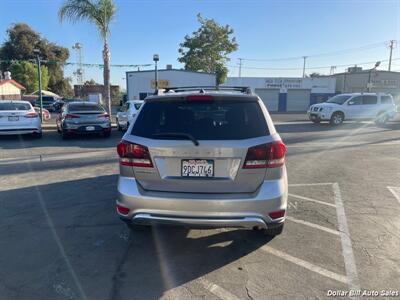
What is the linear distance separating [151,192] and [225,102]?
4.01ft

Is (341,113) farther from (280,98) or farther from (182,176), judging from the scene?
(280,98)

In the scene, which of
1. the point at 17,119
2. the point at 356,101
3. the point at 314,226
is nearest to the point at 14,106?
the point at 17,119

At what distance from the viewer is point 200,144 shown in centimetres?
319

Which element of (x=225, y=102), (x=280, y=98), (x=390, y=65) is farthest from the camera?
(x=390, y=65)

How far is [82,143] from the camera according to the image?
1214 centimetres

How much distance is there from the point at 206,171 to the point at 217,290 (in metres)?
1.11

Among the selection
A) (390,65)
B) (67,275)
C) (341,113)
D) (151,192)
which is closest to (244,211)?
(151,192)

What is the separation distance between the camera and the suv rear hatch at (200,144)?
319cm

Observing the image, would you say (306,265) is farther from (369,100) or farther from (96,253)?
(369,100)

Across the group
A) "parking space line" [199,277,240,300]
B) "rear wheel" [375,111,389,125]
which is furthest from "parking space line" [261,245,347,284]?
"rear wheel" [375,111,389,125]

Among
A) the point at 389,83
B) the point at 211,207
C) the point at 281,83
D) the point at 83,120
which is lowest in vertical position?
the point at 211,207

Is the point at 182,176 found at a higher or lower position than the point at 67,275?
higher

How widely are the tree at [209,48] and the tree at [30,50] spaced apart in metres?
25.5

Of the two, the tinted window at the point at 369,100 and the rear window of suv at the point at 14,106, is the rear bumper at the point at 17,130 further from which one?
the tinted window at the point at 369,100
